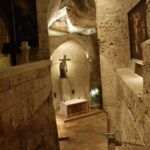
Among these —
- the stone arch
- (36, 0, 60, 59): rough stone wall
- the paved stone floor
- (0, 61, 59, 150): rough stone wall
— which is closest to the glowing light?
the stone arch

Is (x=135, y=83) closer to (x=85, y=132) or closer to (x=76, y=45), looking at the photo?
(x=85, y=132)

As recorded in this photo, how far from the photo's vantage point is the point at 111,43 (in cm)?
822

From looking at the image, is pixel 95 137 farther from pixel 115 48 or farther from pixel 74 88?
pixel 74 88

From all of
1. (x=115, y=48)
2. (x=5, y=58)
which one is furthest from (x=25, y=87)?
(x=115, y=48)

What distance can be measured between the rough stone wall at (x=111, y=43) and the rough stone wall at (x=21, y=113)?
3432 millimetres

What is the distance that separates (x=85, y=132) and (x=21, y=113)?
23.1ft

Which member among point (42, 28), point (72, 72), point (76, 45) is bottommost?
point (72, 72)

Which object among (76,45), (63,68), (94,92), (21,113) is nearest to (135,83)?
(21,113)

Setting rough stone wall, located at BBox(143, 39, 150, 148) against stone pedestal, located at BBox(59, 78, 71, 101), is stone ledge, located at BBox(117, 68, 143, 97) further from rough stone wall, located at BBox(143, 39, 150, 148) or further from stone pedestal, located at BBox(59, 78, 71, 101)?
stone pedestal, located at BBox(59, 78, 71, 101)

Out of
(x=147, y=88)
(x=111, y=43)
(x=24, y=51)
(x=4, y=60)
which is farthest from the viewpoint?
(x=111, y=43)

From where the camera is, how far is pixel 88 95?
610 inches

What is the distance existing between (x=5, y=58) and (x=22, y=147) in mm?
4008

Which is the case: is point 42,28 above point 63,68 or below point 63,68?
above

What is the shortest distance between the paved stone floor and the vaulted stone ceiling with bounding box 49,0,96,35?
16.5ft
